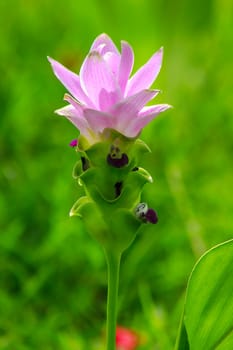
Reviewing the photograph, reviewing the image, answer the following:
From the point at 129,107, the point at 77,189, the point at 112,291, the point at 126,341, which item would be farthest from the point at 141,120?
the point at 77,189

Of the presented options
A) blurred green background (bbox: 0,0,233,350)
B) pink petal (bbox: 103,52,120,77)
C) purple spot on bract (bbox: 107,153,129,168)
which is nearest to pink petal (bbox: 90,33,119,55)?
pink petal (bbox: 103,52,120,77)

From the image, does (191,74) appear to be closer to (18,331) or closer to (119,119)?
(18,331)

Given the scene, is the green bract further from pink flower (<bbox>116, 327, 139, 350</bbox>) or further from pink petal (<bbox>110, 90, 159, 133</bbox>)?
pink flower (<bbox>116, 327, 139, 350</bbox>)

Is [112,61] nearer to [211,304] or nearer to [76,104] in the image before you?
[76,104]

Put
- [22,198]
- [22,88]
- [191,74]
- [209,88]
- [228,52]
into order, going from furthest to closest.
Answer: [228,52] → [209,88] → [191,74] → [22,88] → [22,198]

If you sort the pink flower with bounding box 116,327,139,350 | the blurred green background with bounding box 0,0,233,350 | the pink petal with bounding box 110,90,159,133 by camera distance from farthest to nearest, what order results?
the blurred green background with bounding box 0,0,233,350 < the pink flower with bounding box 116,327,139,350 < the pink petal with bounding box 110,90,159,133

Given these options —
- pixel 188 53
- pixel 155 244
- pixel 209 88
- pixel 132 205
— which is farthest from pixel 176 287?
pixel 209 88
